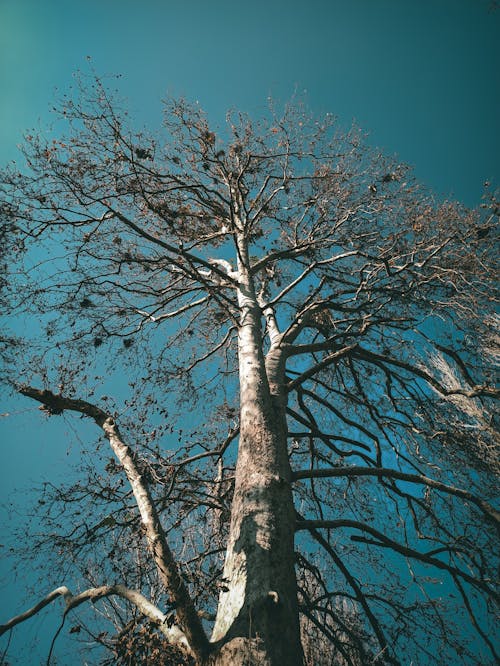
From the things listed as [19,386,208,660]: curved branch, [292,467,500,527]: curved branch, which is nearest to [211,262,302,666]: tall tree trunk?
[19,386,208,660]: curved branch

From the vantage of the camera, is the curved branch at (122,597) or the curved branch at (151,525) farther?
the curved branch at (122,597)

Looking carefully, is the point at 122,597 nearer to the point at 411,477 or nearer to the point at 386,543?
the point at 386,543

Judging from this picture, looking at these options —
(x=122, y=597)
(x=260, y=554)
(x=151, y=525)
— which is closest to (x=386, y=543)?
(x=260, y=554)

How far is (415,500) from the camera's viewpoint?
3.50 m

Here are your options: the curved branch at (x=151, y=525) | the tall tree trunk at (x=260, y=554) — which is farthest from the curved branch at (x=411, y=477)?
the curved branch at (x=151, y=525)

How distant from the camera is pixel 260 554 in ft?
6.15

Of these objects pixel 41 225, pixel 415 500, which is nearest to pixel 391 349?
pixel 415 500

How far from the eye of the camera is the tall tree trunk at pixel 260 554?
5.09 ft

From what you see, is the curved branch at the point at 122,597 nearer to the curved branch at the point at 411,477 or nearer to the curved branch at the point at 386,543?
the curved branch at the point at 386,543

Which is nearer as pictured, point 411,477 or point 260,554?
point 260,554

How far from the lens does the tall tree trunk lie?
1.55 m

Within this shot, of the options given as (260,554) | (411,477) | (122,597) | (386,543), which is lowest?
(122,597)

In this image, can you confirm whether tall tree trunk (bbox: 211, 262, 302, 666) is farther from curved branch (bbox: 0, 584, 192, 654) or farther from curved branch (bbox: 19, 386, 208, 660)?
curved branch (bbox: 0, 584, 192, 654)

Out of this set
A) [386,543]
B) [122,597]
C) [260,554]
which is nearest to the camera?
[260,554]
